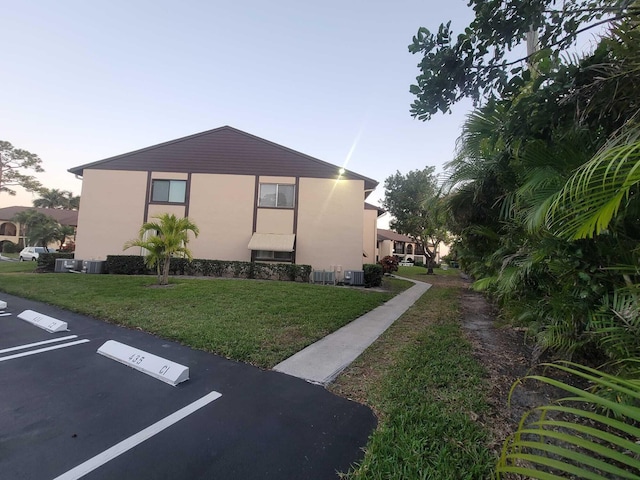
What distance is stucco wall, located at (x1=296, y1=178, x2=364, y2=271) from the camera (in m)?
16.2

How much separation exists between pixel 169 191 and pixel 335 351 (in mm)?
15724

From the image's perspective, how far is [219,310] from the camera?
745 centimetres

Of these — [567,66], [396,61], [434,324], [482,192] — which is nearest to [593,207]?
[567,66]

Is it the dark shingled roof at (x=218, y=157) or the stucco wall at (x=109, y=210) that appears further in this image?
the dark shingled roof at (x=218, y=157)

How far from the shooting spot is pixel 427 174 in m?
27.5

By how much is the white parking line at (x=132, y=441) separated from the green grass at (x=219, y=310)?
1.30 metres

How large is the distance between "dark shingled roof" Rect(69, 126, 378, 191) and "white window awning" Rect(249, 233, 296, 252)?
3556 mm

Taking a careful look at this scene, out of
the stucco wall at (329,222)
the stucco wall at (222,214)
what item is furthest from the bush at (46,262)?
the stucco wall at (329,222)

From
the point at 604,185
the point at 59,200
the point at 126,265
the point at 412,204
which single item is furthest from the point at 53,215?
the point at 604,185

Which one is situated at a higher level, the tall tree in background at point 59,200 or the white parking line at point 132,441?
the tall tree in background at point 59,200

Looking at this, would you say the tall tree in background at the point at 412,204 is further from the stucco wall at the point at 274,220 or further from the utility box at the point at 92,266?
the utility box at the point at 92,266

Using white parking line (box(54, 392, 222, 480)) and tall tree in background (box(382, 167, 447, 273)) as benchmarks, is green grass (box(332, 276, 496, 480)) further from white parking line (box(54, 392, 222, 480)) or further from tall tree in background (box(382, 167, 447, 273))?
tall tree in background (box(382, 167, 447, 273))

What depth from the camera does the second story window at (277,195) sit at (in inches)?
661

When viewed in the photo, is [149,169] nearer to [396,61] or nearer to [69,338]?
[69,338]
